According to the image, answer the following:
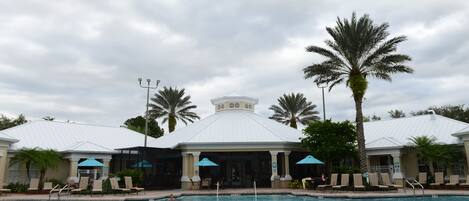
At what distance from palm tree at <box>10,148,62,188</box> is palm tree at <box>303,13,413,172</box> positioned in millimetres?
21386

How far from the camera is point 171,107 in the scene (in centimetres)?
4647

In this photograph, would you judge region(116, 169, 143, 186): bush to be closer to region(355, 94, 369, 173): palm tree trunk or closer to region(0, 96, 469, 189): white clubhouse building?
region(0, 96, 469, 189): white clubhouse building

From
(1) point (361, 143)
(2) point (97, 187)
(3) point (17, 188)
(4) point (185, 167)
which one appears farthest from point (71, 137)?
(1) point (361, 143)

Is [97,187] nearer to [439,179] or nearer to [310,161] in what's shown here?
[310,161]

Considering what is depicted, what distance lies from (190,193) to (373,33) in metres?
16.4

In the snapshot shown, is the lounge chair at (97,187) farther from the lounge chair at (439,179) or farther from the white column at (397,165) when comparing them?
the lounge chair at (439,179)

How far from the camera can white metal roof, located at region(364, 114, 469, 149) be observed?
3052 cm

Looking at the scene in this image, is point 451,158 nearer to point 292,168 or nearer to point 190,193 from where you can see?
point 292,168

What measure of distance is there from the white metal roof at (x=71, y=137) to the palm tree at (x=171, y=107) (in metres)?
5.10

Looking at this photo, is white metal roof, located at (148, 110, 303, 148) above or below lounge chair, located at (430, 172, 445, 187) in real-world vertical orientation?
above

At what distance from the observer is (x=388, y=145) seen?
3044cm

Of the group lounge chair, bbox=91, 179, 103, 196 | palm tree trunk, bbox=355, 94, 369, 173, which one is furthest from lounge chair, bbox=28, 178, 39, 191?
palm tree trunk, bbox=355, 94, 369, 173

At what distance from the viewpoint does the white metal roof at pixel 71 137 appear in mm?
32969

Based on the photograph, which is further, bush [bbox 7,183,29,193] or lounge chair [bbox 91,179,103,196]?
bush [bbox 7,183,29,193]
